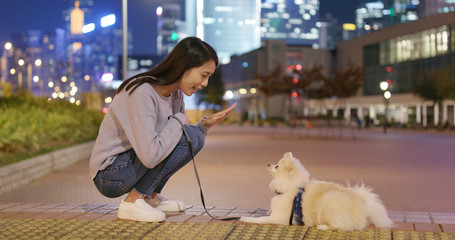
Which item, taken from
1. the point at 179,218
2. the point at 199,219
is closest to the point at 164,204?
the point at 179,218

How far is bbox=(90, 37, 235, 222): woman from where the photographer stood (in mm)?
4152

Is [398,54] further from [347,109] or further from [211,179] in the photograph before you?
[211,179]

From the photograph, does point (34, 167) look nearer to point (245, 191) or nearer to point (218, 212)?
point (245, 191)

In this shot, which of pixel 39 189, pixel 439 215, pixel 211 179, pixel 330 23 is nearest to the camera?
pixel 439 215

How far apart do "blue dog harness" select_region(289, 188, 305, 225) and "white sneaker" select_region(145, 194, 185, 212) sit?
4.07 ft

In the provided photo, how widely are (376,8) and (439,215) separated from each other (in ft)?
558

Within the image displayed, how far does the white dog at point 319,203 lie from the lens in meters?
3.97

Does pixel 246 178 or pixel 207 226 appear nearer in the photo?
pixel 207 226

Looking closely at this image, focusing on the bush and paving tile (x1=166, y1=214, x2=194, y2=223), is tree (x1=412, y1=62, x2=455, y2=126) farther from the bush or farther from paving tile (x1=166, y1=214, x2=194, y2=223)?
paving tile (x1=166, y1=214, x2=194, y2=223)

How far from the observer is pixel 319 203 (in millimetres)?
4039

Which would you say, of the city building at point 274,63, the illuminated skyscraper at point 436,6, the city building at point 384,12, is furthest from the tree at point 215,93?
the city building at point 384,12

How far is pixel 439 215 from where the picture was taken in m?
5.11

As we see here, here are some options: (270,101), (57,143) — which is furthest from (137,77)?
(270,101)

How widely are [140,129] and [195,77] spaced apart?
62cm
